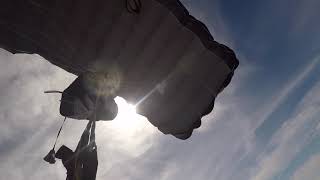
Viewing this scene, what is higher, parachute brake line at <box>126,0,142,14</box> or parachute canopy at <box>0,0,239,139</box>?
parachute brake line at <box>126,0,142,14</box>

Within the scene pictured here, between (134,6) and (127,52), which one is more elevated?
(134,6)

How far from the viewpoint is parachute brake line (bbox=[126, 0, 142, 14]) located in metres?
7.47

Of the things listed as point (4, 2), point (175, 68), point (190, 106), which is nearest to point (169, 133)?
point (190, 106)

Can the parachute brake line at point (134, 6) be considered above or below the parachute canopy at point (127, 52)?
above

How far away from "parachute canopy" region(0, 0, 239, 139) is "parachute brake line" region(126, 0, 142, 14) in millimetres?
16

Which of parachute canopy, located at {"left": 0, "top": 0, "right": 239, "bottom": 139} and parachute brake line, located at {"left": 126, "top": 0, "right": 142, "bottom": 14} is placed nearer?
parachute brake line, located at {"left": 126, "top": 0, "right": 142, "bottom": 14}

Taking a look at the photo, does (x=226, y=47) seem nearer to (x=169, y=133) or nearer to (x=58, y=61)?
(x=169, y=133)

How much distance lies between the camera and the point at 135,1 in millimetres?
7473

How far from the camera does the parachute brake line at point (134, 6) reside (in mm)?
7469

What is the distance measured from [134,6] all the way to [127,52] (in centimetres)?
124

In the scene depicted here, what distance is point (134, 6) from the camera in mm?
7566

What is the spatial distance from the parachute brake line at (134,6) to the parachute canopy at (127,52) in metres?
0.02

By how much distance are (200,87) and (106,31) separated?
2520 millimetres

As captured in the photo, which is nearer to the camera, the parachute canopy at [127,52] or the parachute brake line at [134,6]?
the parachute brake line at [134,6]
